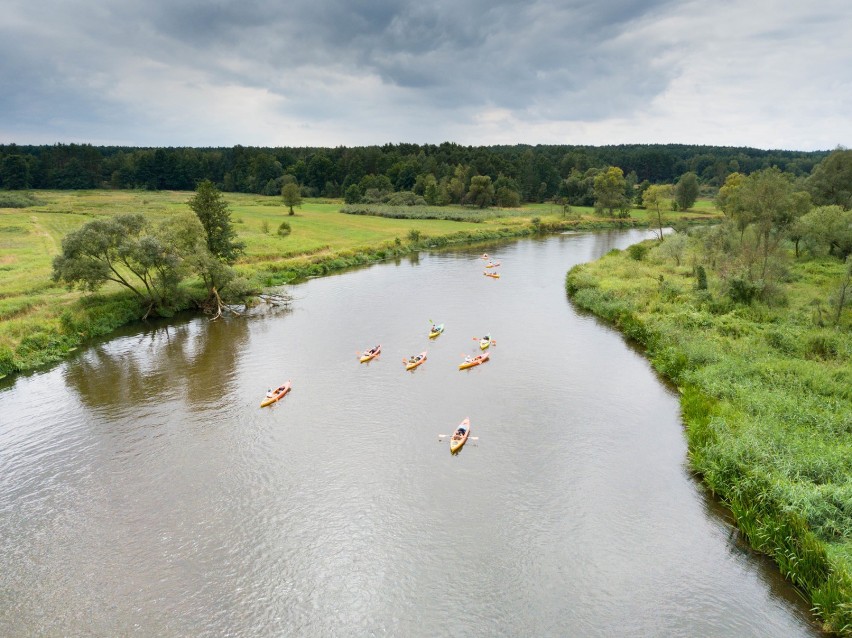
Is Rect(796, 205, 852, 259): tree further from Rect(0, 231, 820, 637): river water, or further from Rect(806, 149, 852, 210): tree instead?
Rect(0, 231, 820, 637): river water

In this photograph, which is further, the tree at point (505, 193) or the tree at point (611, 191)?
the tree at point (505, 193)

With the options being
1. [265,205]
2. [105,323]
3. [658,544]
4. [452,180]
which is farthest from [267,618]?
[452,180]

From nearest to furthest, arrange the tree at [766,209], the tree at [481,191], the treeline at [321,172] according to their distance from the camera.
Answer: the tree at [766,209]
the tree at [481,191]
the treeline at [321,172]

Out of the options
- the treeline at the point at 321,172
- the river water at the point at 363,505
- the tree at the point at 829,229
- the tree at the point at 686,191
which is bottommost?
the river water at the point at 363,505

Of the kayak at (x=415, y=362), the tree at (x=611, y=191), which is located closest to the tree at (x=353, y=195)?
the tree at (x=611, y=191)

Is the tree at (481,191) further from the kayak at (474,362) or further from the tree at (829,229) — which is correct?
the kayak at (474,362)

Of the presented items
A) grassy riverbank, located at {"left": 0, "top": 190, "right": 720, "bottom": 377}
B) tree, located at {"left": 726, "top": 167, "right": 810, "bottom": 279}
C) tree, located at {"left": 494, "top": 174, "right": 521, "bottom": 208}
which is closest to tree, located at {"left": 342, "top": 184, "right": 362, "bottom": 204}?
grassy riverbank, located at {"left": 0, "top": 190, "right": 720, "bottom": 377}
